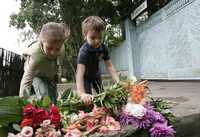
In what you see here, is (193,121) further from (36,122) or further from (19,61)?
(19,61)

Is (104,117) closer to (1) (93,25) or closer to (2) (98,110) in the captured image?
(2) (98,110)

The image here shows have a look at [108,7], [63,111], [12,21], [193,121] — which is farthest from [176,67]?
[12,21]

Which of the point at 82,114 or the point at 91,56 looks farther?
the point at 91,56

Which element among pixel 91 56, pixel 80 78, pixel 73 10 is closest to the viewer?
pixel 80 78

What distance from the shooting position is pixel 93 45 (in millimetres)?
3641

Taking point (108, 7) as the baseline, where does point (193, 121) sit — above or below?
below

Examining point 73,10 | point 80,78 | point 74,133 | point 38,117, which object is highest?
point 73,10

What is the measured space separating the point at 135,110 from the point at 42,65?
126 centimetres

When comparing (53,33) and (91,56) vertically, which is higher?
(53,33)

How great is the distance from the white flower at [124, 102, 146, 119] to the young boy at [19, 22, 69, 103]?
0.92 meters

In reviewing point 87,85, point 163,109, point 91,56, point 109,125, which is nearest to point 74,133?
point 109,125

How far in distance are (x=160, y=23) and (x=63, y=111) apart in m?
9.07

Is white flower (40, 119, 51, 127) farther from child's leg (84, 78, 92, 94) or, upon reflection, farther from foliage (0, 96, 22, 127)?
child's leg (84, 78, 92, 94)

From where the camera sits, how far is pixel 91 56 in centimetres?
374
